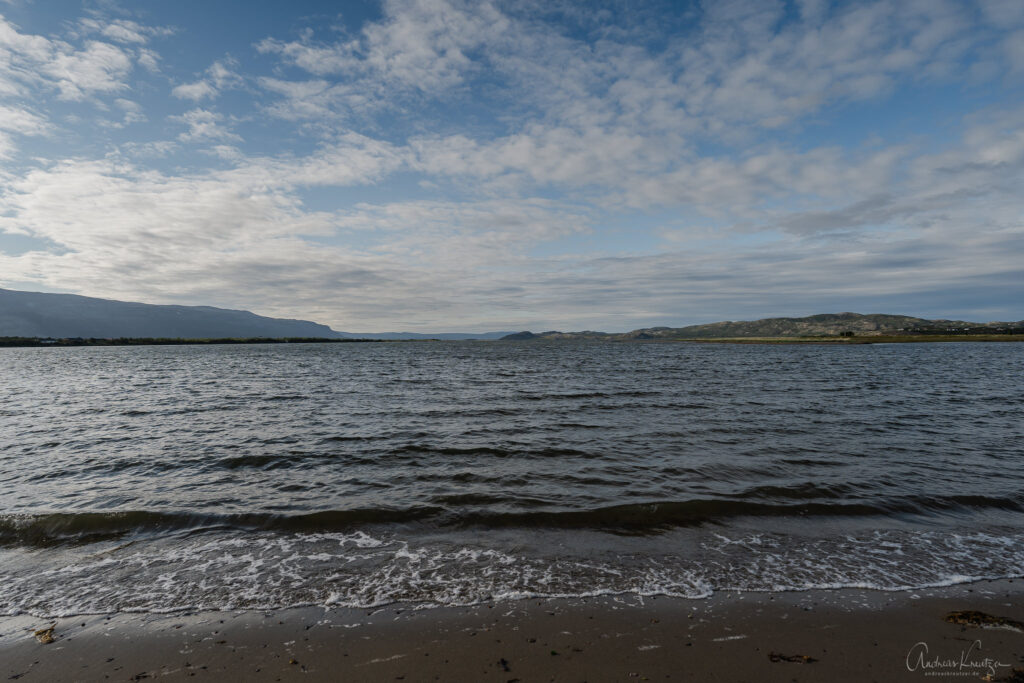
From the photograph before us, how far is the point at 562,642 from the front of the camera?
702cm

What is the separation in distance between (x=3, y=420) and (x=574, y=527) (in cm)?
3646

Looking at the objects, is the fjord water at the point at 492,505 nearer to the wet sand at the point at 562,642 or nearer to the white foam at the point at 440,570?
the white foam at the point at 440,570

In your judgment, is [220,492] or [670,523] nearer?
[670,523]

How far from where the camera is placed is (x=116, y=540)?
1125cm

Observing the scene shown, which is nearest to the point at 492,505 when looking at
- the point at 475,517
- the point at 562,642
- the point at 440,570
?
the point at 475,517

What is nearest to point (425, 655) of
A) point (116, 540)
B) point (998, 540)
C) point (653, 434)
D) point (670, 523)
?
point (670, 523)

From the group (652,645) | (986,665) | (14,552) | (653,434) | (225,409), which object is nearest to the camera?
(986,665)

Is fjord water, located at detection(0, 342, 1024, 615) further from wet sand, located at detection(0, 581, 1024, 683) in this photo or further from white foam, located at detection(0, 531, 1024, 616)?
wet sand, located at detection(0, 581, 1024, 683)

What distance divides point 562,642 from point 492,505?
643 centimetres

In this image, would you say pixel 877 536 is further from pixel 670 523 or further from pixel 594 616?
pixel 594 616

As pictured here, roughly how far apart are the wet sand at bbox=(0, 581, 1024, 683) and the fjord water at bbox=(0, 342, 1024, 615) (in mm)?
558

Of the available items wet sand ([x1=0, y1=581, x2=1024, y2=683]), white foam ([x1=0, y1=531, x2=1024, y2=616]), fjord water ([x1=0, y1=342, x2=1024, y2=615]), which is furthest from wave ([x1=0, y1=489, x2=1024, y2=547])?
wet sand ([x1=0, y1=581, x2=1024, y2=683])

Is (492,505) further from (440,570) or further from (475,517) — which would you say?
(440,570)

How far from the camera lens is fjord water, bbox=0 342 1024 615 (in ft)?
29.9
